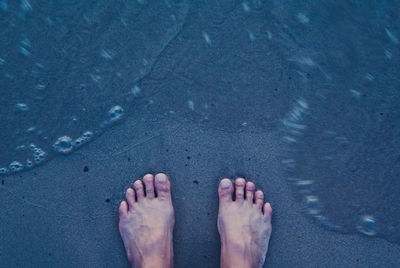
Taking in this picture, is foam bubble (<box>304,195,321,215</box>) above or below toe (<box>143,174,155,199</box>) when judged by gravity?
below

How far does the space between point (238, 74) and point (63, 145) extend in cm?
97

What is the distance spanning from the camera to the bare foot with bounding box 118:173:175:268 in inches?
73.0

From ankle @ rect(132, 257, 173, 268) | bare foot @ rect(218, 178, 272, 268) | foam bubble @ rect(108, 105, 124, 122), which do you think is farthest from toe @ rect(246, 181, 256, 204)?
foam bubble @ rect(108, 105, 124, 122)

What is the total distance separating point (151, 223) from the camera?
6.28 feet

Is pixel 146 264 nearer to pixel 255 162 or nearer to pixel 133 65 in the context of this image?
pixel 255 162

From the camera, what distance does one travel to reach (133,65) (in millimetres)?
1799

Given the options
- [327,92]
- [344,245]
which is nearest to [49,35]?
[327,92]

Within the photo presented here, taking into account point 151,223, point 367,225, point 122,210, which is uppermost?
point 122,210

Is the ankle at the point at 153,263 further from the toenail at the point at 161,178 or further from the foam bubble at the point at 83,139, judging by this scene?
the foam bubble at the point at 83,139

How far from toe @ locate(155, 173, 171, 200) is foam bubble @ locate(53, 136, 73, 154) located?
0.48 meters

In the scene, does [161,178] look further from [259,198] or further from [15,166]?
[15,166]

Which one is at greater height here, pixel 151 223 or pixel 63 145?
pixel 63 145

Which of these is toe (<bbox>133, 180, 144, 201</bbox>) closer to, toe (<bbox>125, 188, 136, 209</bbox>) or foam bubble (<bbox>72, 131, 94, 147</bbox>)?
toe (<bbox>125, 188, 136, 209</bbox>)

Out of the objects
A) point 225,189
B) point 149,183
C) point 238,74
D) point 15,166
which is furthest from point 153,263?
point 238,74
